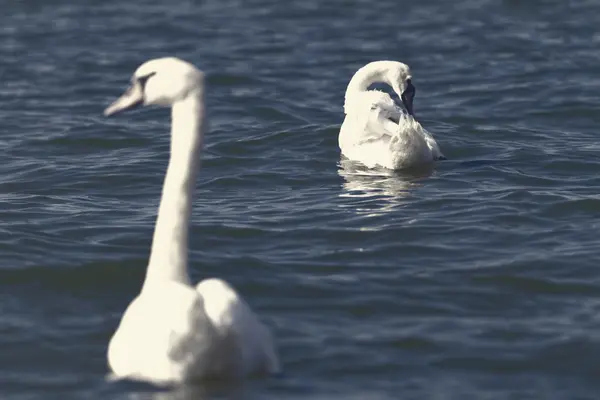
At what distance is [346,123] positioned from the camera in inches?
550

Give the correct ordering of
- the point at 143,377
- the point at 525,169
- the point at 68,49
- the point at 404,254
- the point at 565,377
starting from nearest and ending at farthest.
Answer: the point at 143,377
the point at 565,377
the point at 404,254
the point at 525,169
the point at 68,49

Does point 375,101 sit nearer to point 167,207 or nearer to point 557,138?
point 557,138

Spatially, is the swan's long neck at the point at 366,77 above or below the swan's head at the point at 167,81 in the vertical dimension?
below

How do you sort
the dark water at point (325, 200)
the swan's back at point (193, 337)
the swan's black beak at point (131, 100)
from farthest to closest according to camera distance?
1. the dark water at point (325, 200)
2. the swan's black beak at point (131, 100)
3. the swan's back at point (193, 337)

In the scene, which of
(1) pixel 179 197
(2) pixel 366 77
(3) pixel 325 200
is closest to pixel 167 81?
(1) pixel 179 197

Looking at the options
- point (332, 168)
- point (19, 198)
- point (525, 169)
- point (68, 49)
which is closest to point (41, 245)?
point (19, 198)

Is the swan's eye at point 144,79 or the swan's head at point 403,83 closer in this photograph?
the swan's eye at point 144,79

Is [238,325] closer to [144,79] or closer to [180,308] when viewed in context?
[180,308]

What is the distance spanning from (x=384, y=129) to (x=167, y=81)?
6.49 metres

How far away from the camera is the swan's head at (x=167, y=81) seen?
24.2ft

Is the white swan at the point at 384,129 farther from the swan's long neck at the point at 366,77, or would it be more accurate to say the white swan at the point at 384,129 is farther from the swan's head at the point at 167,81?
the swan's head at the point at 167,81

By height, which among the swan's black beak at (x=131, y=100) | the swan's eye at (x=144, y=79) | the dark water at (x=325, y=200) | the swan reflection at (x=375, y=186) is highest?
the swan's eye at (x=144, y=79)

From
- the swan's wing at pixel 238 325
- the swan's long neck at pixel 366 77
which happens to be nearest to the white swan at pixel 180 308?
the swan's wing at pixel 238 325

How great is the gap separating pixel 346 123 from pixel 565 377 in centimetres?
650
